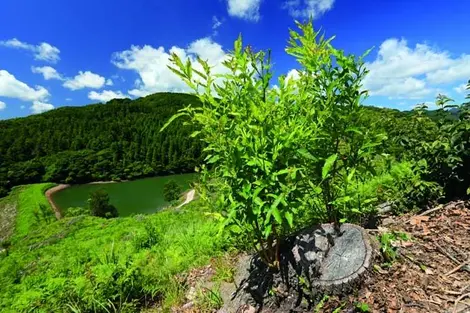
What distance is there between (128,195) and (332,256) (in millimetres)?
89817

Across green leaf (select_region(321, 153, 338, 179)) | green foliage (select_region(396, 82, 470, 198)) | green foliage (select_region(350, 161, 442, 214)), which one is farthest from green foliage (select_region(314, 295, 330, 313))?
green foliage (select_region(396, 82, 470, 198))

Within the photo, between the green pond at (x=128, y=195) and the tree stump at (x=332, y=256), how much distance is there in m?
62.4

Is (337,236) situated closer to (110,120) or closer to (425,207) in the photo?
(425,207)

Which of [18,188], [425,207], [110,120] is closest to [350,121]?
[425,207]

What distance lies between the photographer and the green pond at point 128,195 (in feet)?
243

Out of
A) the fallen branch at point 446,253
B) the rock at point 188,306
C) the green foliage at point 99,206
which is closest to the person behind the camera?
the fallen branch at point 446,253

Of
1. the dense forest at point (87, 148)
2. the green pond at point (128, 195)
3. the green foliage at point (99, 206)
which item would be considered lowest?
the green pond at point (128, 195)

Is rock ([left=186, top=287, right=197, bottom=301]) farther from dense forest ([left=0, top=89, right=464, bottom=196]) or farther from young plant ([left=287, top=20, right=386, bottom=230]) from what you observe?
dense forest ([left=0, top=89, right=464, bottom=196])

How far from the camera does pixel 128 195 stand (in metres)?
88.2

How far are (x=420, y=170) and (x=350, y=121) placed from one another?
181 cm

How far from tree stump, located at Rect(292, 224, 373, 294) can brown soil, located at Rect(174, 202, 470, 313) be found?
104 millimetres

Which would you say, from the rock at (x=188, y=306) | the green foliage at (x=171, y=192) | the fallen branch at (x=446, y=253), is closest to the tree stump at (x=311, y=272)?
the rock at (x=188, y=306)

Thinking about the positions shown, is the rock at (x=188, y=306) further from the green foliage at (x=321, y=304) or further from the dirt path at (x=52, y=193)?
the dirt path at (x=52, y=193)

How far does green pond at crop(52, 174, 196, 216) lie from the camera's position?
243 ft
